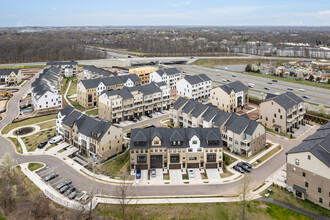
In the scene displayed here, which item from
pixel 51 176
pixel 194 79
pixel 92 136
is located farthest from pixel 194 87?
pixel 51 176

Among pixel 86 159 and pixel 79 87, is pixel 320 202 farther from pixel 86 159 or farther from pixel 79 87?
pixel 79 87

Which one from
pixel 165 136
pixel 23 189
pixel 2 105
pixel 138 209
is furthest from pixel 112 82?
pixel 138 209

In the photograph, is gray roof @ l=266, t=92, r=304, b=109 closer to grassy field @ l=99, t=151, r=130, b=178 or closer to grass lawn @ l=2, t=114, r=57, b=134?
grassy field @ l=99, t=151, r=130, b=178

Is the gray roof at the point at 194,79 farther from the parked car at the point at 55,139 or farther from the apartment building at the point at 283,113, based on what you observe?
the parked car at the point at 55,139

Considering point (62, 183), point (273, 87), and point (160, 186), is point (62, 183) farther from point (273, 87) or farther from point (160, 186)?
point (273, 87)

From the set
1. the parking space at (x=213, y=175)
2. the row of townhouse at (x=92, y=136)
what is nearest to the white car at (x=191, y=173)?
the parking space at (x=213, y=175)
